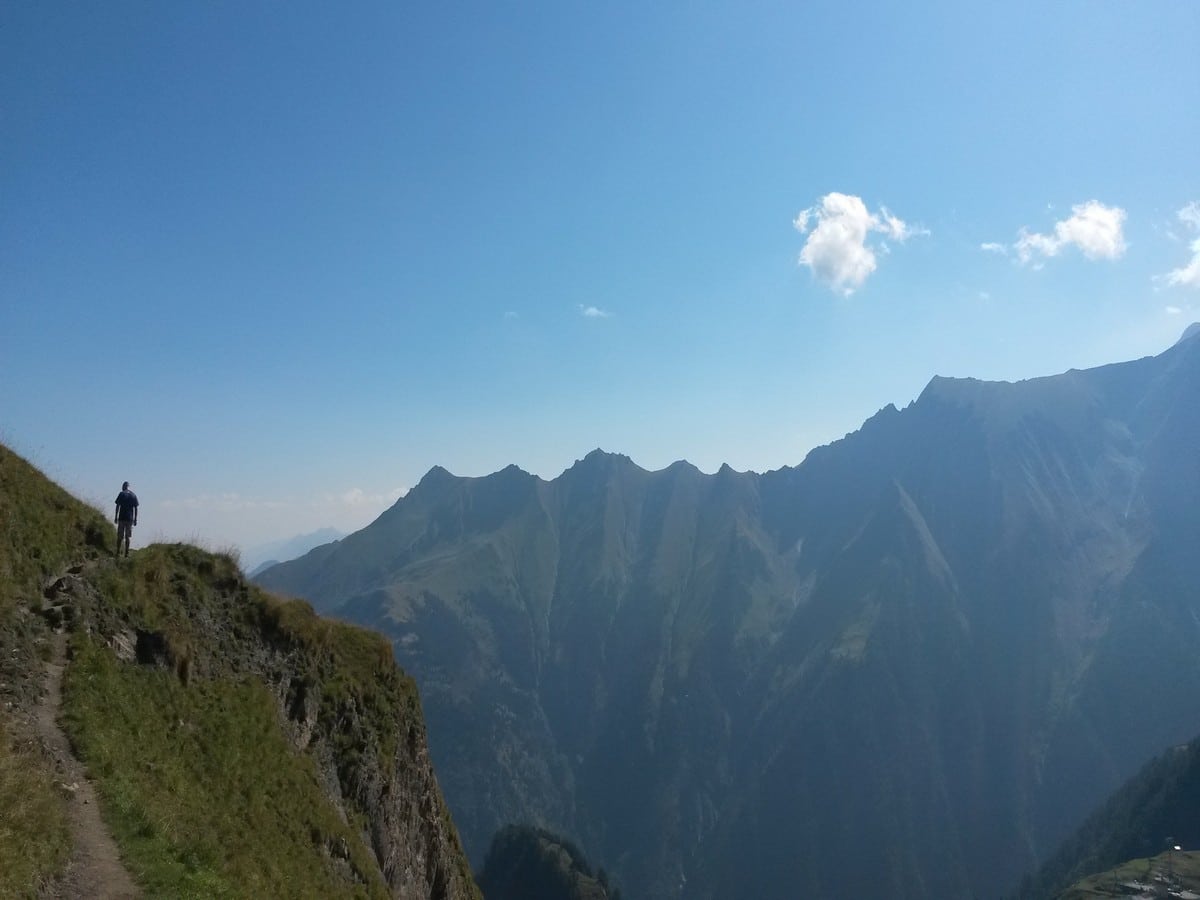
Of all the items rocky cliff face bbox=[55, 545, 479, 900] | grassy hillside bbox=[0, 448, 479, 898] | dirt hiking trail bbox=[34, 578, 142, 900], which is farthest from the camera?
rocky cliff face bbox=[55, 545, 479, 900]

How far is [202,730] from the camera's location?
20.0 meters

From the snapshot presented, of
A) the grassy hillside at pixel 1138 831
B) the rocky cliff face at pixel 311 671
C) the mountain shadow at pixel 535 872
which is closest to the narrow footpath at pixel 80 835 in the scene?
the rocky cliff face at pixel 311 671

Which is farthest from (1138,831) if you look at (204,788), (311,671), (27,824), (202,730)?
(27,824)

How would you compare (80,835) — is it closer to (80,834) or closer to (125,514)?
(80,834)

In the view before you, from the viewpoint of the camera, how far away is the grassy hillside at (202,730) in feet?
47.5

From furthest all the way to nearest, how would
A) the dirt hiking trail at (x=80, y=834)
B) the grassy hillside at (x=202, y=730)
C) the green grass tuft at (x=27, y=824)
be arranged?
the grassy hillside at (x=202, y=730), the dirt hiking trail at (x=80, y=834), the green grass tuft at (x=27, y=824)

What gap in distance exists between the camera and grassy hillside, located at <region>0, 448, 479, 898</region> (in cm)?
1448

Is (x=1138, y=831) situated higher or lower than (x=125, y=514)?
lower

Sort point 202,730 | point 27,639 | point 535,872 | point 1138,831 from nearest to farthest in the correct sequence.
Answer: point 27,639 < point 202,730 < point 535,872 < point 1138,831

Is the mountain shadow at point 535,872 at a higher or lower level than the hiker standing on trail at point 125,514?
lower

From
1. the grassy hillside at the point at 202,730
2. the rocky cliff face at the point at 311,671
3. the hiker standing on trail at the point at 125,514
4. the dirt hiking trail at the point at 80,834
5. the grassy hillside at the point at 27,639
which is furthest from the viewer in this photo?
the hiker standing on trail at the point at 125,514

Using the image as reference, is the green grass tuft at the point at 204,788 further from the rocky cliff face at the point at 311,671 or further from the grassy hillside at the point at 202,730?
the rocky cliff face at the point at 311,671

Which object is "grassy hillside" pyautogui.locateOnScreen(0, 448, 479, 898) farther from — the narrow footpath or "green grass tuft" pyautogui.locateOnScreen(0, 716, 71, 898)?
the narrow footpath

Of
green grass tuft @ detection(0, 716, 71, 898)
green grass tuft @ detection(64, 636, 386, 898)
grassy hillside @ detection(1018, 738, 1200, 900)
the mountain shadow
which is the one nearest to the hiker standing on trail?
green grass tuft @ detection(64, 636, 386, 898)
